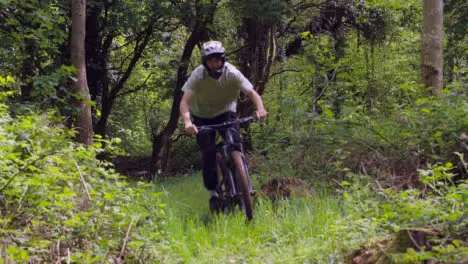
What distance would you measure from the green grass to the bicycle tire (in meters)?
0.10

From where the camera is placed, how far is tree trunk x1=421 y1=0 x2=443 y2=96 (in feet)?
25.4

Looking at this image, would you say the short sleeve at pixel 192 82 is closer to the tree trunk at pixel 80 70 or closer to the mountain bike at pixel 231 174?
the mountain bike at pixel 231 174

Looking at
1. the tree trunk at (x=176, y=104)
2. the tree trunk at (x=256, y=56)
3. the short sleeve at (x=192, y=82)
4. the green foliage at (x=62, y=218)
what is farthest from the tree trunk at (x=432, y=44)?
the green foliage at (x=62, y=218)

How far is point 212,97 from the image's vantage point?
5750 millimetres

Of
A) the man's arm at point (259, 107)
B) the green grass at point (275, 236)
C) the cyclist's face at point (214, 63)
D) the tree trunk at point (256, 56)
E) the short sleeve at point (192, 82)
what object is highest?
the tree trunk at point (256, 56)

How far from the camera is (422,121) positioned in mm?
6266

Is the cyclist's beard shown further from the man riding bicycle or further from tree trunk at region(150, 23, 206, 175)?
tree trunk at region(150, 23, 206, 175)

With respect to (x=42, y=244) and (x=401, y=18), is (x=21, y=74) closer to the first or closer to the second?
(x=42, y=244)

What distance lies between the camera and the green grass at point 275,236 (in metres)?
3.62

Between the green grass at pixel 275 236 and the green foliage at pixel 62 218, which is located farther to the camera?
the green grass at pixel 275 236

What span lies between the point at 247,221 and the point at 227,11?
289 inches

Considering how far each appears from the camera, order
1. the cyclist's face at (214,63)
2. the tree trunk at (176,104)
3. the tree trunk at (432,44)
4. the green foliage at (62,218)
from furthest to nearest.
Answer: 1. the tree trunk at (176,104)
2. the tree trunk at (432,44)
3. the cyclist's face at (214,63)
4. the green foliage at (62,218)

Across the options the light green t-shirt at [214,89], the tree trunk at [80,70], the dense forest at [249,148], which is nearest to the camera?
the dense forest at [249,148]

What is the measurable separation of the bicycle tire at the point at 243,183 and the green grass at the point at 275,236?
0.33ft
